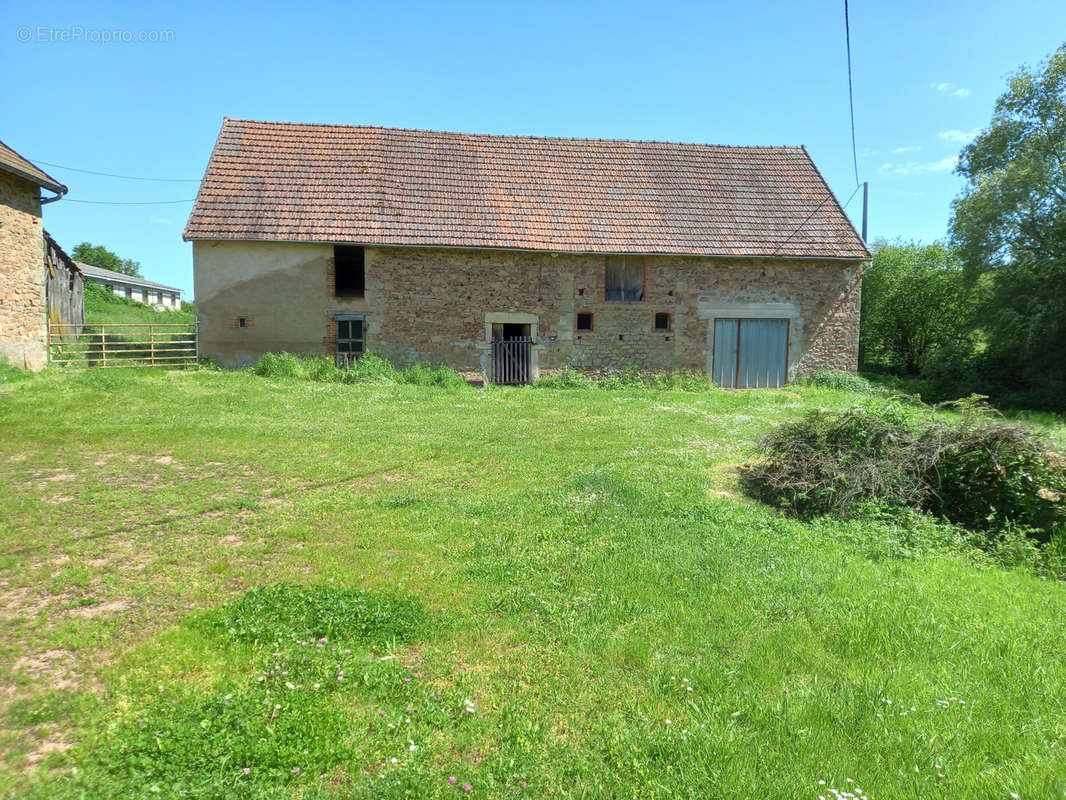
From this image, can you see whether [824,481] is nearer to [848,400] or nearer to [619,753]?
[619,753]

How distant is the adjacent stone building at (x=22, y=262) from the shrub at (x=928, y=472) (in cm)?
1594

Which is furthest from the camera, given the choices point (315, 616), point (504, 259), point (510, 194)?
point (510, 194)

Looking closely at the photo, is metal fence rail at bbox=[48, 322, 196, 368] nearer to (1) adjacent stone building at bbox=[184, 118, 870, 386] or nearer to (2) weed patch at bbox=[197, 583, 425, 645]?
(1) adjacent stone building at bbox=[184, 118, 870, 386]

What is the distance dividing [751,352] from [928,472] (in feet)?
40.5

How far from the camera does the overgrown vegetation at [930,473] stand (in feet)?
21.3

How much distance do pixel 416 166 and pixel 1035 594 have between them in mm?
18509

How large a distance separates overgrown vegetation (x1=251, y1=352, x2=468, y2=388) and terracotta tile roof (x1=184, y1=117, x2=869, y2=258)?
127 inches

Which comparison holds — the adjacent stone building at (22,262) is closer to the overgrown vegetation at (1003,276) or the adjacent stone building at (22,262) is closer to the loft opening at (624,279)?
the loft opening at (624,279)

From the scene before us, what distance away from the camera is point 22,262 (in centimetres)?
1418

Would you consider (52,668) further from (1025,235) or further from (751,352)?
(1025,235)

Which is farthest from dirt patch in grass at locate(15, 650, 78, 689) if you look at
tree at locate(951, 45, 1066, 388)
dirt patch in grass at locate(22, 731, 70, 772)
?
tree at locate(951, 45, 1066, 388)

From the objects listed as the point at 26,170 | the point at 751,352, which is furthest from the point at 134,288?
the point at 751,352

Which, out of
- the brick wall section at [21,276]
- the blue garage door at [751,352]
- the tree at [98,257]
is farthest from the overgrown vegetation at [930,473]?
the tree at [98,257]

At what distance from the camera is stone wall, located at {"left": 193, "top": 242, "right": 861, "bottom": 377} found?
55.0ft
